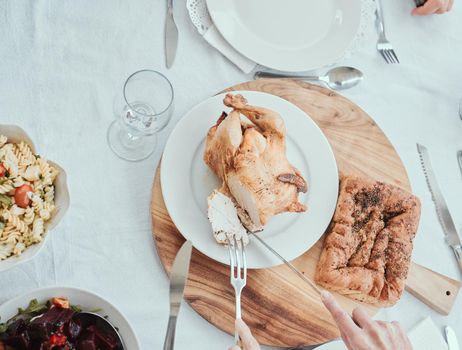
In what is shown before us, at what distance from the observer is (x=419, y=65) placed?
2.03 m

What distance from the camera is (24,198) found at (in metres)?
1.39

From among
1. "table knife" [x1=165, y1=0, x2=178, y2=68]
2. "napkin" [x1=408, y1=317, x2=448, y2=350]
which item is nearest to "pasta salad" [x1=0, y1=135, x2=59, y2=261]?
"table knife" [x1=165, y1=0, x2=178, y2=68]

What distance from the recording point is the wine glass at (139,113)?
1.69 m

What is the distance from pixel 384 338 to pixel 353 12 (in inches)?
43.1

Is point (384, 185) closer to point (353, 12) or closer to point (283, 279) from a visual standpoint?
point (283, 279)

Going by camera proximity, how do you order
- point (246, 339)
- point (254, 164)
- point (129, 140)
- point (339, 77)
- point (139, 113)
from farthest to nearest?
point (339, 77), point (129, 140), point (139, 113), point (254, 164), point (246, 339)

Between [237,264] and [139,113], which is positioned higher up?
[139,113]

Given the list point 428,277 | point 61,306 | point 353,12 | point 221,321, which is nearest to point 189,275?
point 221,321

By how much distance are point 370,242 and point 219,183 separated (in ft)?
1.64

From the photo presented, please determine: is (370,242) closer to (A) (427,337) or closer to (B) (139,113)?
(A) (427,337)

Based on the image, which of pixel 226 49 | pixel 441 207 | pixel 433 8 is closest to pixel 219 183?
pixel 226 49

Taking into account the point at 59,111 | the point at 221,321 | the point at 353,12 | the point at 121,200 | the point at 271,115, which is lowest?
the point at 221,321

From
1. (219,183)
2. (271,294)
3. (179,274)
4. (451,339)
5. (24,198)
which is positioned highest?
(24,198)

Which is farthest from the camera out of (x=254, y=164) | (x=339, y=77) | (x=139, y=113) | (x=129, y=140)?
(x=339, y=77)
